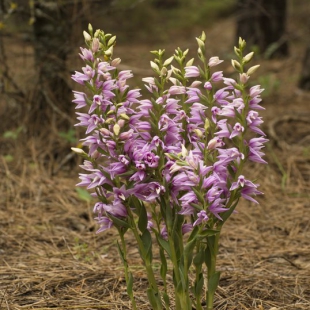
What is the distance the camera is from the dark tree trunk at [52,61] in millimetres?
4961

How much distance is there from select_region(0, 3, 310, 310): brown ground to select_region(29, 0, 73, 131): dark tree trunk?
32 cm

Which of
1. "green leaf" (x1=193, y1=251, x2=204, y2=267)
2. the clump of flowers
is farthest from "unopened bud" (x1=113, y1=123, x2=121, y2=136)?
"green leaf" (x1=193, y1=251, x2=204, y2=267)

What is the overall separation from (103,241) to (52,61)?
202 cm

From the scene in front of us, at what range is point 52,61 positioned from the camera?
5.01 m

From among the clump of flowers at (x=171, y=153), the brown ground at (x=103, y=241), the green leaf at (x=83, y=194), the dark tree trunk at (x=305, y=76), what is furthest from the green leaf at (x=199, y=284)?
the dark tree trunk at (x=305, y=76)

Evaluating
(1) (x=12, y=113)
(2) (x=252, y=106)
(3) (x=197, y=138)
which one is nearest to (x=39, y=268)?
(3) (x=197, y=138)

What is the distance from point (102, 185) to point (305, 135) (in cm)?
365

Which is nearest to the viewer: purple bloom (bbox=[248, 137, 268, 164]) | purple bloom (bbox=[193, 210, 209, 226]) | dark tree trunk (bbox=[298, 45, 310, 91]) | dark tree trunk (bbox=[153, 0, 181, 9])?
purple bloom (bbox=[193, 210, 209, 226])

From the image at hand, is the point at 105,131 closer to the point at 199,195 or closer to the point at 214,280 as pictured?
the point at 199,195

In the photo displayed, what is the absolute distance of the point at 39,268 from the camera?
3088mm

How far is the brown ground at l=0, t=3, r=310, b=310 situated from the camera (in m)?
2.73

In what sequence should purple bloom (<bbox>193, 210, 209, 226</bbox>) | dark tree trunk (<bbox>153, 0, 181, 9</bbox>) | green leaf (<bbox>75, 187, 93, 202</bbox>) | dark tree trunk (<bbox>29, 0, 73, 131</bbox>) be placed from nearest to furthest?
purple bloom (<bbox>193, 210, 209, 226</bbox>) → green leaf (<bbox>75, 187, 93, 202</bbox>) → dark tree trunk (<bbox>29, 0, 73, 131</bbox>) → dark tree trunk (<bbox>153, 0, 181, 9</bbox>)

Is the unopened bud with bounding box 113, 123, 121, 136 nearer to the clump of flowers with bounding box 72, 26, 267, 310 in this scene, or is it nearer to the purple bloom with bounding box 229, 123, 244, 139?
the clump of flowers with bounding box 72, 26, 267, 310

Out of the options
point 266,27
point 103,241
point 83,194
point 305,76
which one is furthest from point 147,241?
point 266,27
